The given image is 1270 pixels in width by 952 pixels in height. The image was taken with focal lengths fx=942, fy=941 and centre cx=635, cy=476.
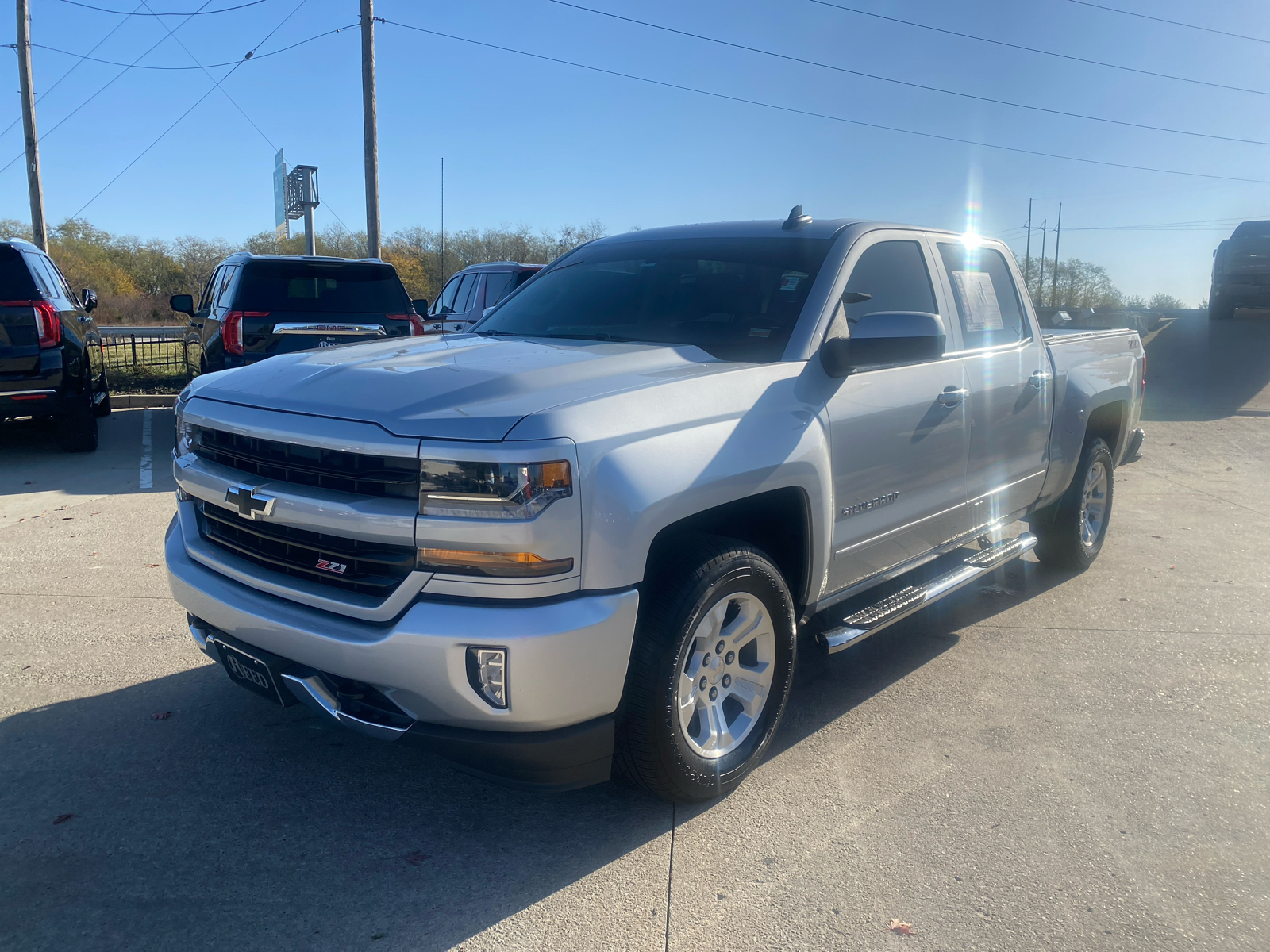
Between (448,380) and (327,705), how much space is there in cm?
105

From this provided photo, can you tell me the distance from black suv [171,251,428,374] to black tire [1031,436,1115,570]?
19.3ft

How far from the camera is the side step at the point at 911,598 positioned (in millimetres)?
3619

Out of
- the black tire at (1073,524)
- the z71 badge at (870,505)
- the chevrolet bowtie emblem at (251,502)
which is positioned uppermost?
the chevrolet bowtie emblem at (251,502)

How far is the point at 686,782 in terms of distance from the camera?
3027 millimetres

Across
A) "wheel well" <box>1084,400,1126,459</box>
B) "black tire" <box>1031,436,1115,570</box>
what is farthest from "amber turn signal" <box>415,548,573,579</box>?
"wheel well" <box>1084,400,1126,459</box>

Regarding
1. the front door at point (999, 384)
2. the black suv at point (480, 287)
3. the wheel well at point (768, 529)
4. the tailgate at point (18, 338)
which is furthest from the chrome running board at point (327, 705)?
the black suv at point (480, 287)

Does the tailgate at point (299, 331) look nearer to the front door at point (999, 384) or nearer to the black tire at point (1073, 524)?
the front door at point (999, 384)

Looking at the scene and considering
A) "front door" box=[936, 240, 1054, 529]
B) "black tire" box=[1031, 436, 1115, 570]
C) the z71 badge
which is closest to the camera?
the z71 badge

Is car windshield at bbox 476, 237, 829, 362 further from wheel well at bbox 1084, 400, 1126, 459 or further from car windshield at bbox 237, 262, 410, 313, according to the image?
car windshield at bbox 237, 262, 410, 313

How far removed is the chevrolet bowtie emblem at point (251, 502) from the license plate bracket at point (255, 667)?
428 millimetres

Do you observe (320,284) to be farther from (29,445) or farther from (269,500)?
(269,500)

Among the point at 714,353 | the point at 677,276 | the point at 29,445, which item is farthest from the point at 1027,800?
the point at 29,445

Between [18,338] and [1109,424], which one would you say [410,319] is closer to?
[18,338]

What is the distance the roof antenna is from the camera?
4148mm
